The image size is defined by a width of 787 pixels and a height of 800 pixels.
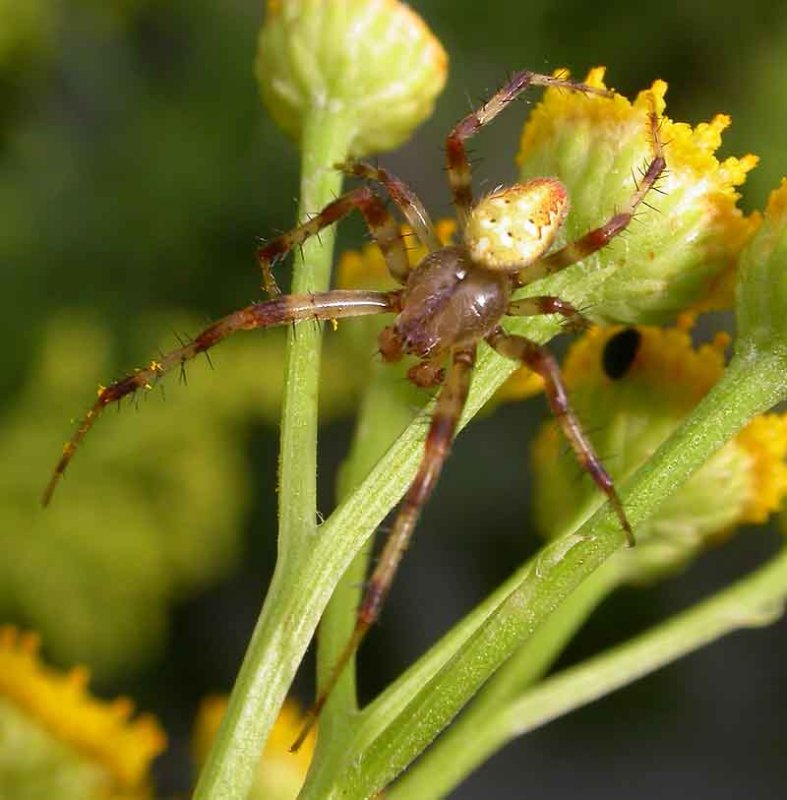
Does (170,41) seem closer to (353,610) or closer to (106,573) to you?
(106,573)

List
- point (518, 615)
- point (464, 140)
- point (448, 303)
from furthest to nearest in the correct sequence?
point (464, 140) → point (448, 303) → point (518, 615)

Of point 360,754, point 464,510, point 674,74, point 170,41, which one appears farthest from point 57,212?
point 360,754

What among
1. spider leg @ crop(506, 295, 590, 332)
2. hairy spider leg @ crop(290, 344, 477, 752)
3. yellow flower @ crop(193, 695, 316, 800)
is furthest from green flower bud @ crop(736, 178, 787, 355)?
yellow flower @ crop(193, 695, 316, 800)

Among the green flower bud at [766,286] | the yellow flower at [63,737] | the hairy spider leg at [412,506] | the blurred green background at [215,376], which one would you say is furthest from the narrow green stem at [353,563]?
the blurred green background at [215,376]

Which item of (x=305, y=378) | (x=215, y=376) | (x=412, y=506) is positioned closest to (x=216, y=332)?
(x=305, y=378)

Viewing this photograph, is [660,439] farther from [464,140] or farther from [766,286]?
[464,140]
